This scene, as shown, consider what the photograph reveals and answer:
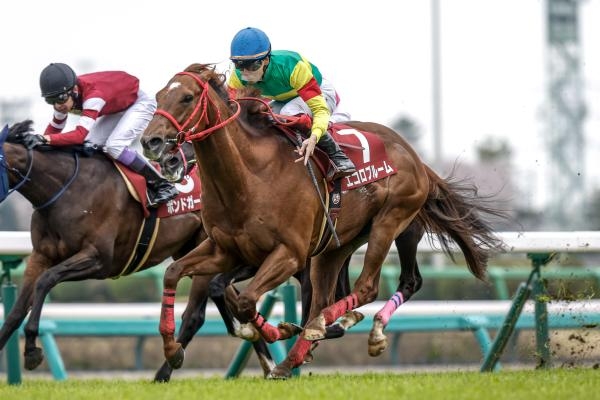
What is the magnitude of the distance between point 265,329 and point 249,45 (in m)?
1.50

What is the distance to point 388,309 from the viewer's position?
707 cm

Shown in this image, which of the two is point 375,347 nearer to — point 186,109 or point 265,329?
point 265,329

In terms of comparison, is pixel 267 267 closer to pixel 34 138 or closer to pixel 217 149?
pixel 217 149

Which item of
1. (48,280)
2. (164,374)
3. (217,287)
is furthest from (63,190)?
(164,374)

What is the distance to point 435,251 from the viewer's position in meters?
7.93

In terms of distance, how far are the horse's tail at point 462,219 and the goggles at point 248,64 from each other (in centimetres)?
165

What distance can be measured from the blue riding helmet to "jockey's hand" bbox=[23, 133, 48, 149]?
1655 mm

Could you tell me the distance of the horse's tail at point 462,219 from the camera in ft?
24.9

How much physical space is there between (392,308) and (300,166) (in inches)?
46.5

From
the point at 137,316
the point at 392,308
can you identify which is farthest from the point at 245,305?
the point at 137,316

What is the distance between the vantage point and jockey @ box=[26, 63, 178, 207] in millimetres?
7319

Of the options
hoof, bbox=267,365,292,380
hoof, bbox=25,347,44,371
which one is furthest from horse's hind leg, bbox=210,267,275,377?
hoof, bbox=25,347,44,371

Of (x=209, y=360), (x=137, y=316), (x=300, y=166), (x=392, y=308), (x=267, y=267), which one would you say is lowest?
(x=209, y=360)

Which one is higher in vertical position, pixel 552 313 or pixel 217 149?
pixel 217 149
